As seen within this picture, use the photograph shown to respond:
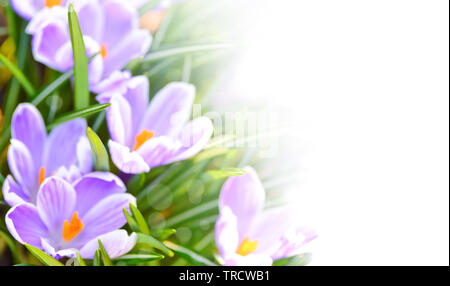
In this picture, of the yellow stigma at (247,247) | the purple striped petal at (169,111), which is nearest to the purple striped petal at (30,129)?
the purple striped petal at (169,111)

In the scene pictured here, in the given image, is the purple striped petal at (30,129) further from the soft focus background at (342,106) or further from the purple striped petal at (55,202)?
the soft focus background at (342,106)

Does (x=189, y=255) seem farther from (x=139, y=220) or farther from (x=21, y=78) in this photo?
(x=21, y=78)

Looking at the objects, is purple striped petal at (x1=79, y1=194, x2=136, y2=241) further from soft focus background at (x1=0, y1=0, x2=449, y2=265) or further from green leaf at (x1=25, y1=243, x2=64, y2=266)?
soft focus background at (x1=0, y1=0, x2=449, y2=265)

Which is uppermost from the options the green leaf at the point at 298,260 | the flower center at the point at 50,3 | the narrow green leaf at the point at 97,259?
the flower center at the point at 50,3

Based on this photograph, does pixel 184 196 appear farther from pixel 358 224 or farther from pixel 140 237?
pixel 358 224

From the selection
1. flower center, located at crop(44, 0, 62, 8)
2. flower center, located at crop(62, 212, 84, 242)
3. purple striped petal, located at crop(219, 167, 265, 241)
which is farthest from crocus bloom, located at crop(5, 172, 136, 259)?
flower center, located at crop(44, 0, 62, 8)
